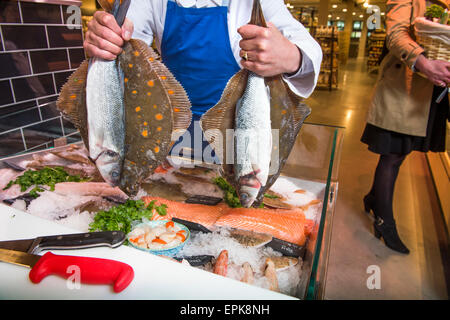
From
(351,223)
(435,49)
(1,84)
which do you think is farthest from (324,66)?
(1,84)

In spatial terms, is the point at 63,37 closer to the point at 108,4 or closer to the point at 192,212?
the point at 108,4

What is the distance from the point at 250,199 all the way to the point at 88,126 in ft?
1.76

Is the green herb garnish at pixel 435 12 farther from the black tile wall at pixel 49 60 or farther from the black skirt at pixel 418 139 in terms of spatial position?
the black tile wall at pixel 49 60

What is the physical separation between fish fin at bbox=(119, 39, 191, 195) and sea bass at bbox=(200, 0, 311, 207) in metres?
0.10

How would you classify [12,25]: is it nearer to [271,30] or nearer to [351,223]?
[271,30]

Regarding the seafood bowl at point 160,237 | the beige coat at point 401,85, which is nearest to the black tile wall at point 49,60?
the seafood bowl at point 160,237

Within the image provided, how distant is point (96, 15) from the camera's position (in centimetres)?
83

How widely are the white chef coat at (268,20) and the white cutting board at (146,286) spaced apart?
1.80 feet

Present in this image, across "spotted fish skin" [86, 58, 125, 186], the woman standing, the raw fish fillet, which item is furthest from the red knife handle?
the woman standing

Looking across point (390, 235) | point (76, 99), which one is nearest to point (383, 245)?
point (390, 235)

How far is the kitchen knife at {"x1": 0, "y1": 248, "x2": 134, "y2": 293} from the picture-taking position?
0.71 m

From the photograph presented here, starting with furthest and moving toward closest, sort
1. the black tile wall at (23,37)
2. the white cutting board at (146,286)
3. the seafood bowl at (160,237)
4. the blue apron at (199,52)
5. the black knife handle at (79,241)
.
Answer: the black tile wall at (23,37)
the blue apron at (199,52)
the seafood bowl at (160,237)
the black knife handle at (79,241)
the white cutting board at (146,286)

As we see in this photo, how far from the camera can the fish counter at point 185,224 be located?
73 cm

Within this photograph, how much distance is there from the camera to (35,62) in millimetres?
2641
